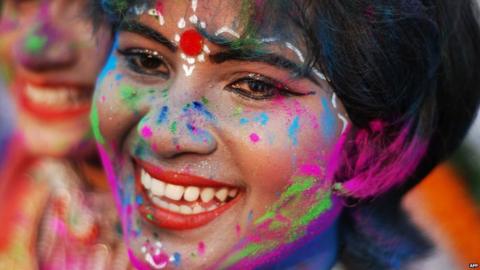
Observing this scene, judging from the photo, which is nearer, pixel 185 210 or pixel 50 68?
pixel 185 210

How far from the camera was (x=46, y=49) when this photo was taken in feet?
7.18

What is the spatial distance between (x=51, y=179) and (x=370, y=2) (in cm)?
134

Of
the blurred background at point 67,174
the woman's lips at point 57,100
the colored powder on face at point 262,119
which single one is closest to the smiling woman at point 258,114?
the colored powder on face at point 262,119

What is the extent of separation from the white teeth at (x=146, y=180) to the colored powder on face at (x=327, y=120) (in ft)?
1.37

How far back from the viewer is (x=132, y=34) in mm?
1588

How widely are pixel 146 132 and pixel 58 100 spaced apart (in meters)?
0.90

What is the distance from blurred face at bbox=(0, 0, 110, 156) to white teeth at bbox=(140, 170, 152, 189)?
595mm

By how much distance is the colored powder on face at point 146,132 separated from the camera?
1.47 metres

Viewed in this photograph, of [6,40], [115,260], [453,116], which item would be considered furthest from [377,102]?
[6,40]

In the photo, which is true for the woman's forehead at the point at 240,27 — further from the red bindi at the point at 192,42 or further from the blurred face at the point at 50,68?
the blurred face at the point at 50,68

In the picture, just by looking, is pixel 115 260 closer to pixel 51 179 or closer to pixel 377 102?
pixel 51 179

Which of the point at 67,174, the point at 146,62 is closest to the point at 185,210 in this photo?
the point at 146,62

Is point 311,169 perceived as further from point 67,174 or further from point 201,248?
point 67,174

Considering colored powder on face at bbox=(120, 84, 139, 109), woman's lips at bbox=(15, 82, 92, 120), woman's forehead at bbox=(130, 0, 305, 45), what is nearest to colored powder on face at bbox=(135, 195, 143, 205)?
colored powder on face at bbox=(120, 84, 139, 109)
